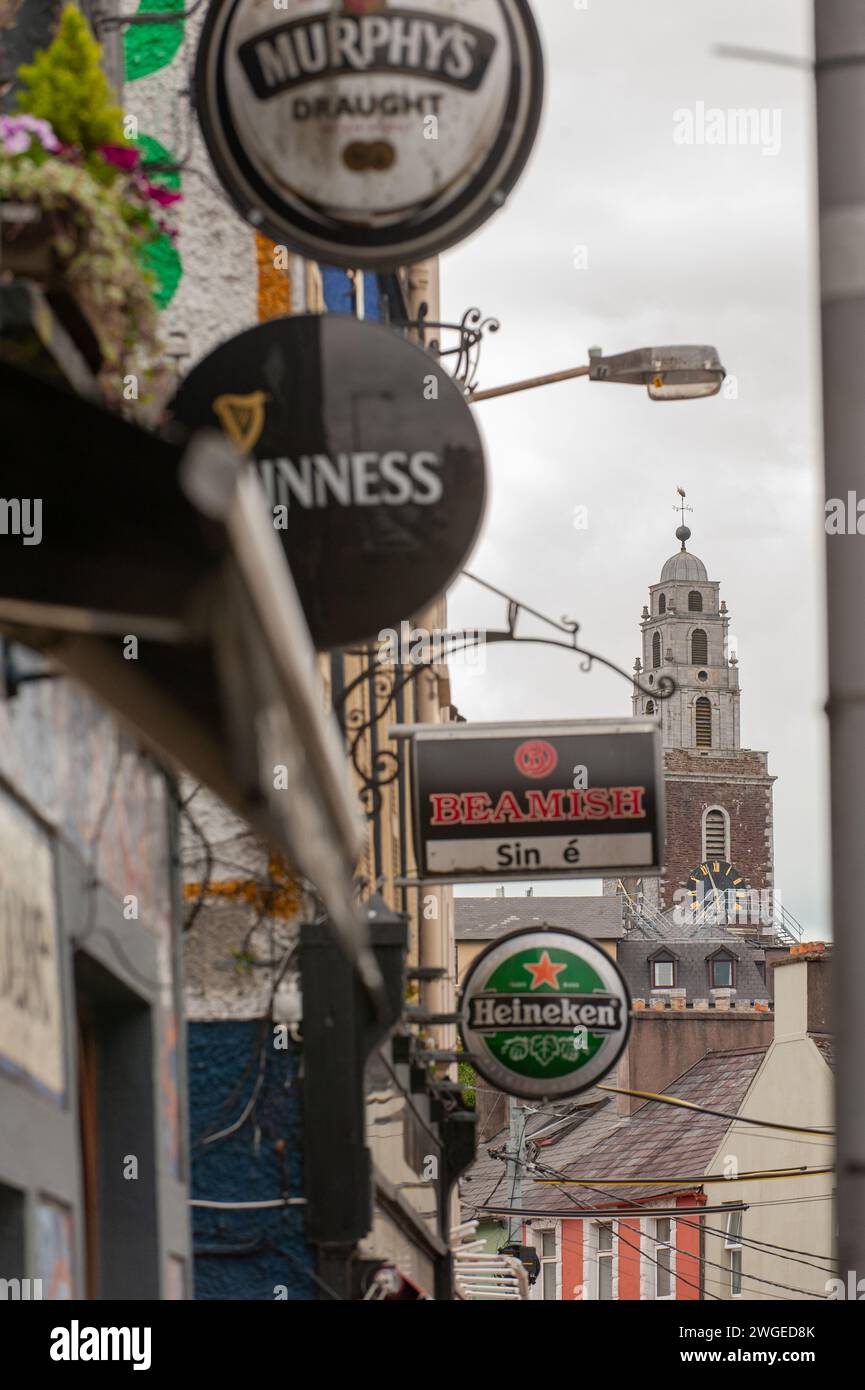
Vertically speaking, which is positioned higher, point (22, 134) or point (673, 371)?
point (673, 371)

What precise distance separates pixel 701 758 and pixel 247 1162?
4992 inches

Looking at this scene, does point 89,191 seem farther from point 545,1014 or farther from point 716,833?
point 716,833

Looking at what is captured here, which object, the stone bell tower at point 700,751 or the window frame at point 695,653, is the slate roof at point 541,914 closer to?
the stone bell tower at point 700,751

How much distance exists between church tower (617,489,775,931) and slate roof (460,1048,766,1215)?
51719 mm

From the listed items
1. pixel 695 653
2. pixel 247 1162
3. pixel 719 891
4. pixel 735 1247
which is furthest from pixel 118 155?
pixel 695 653

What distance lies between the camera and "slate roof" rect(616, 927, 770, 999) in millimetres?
84000

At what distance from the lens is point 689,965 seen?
281 feet

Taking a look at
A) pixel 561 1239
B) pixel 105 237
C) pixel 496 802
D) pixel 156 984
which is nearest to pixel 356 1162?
pixel 156 984

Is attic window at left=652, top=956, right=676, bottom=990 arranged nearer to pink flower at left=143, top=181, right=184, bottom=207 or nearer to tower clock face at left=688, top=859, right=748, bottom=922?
tower clock face at left=688, top=859, right=748, bottom=922
